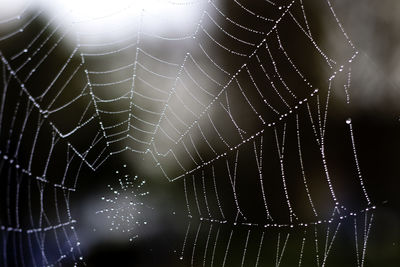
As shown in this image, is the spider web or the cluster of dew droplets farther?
the spider web

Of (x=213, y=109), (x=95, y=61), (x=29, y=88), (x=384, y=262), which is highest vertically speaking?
(x=95, y=61)

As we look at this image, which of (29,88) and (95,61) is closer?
(29,88)

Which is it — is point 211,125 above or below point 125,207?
above

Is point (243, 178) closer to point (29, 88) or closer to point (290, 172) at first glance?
point (290, 172)

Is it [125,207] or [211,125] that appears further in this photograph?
[211,125]

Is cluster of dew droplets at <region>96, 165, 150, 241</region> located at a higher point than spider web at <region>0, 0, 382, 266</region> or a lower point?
lower

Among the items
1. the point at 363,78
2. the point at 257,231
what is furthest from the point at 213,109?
the point at 257,231

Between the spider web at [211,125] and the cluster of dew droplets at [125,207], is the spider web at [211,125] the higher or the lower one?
the higher one

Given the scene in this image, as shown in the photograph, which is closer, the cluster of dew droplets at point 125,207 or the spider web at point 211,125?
the cluster of dew droplets at point 125,207
